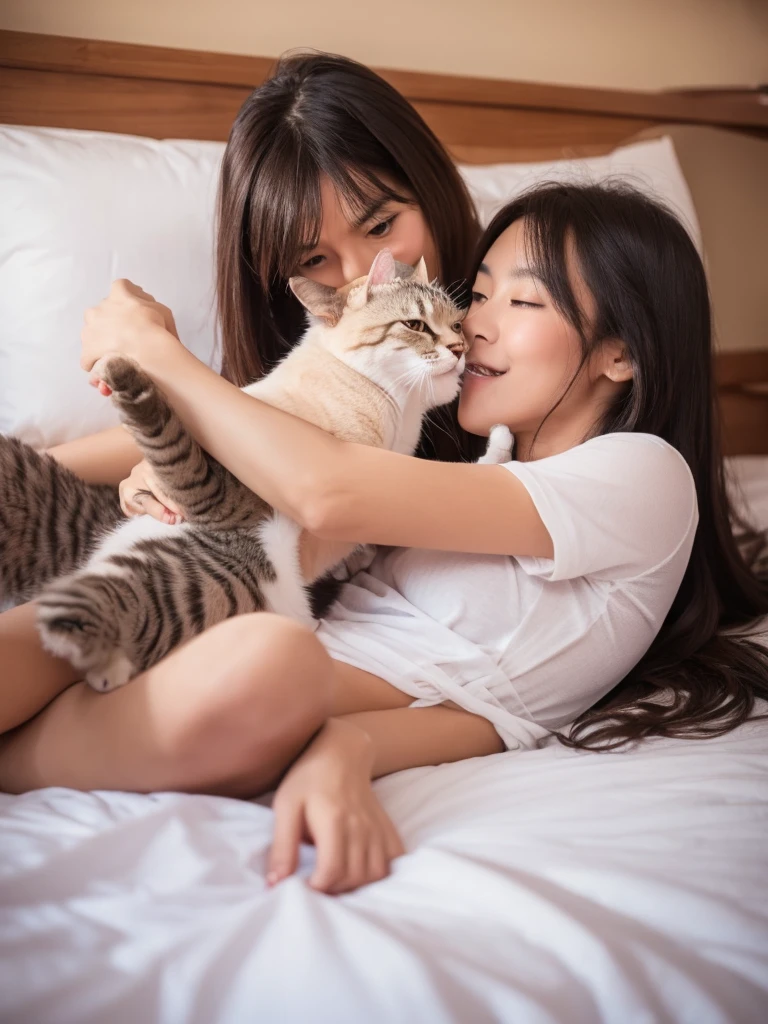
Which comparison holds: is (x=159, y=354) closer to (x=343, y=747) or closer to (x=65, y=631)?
(x=65, y=631)

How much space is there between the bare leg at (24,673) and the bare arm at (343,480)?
305 mm

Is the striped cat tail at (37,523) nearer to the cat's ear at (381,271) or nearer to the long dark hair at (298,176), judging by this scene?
the long dark hair at (298,176)

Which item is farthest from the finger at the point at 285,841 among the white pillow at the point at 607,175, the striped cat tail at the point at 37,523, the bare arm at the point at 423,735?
the white pillow at the point at 607,175

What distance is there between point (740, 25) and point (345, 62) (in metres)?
1.80

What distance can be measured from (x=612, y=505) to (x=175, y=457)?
0.55m

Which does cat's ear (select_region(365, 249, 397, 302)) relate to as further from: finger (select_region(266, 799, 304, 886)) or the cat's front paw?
finger (select_region(266, 799, 304, 886))

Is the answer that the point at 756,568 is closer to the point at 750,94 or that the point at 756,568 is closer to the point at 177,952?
the point at 177,952

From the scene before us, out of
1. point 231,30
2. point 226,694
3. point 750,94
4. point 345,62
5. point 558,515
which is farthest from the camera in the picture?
point 750,94

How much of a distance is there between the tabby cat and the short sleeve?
271mm

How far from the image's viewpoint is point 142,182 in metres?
1.40

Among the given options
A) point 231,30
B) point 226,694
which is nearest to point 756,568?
point 226,694

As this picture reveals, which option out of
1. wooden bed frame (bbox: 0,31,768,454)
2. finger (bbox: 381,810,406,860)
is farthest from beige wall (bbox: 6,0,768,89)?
finger (bbox: 381,810,406,860)

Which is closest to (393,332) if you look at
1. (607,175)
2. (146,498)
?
(146,498)

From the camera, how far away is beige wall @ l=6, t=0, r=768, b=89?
1.66 m
